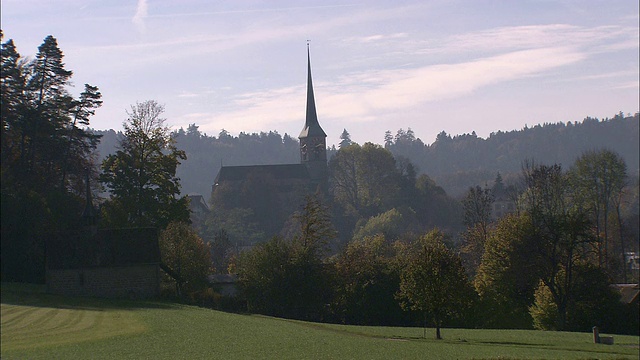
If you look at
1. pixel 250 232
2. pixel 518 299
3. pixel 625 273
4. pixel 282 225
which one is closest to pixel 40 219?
pixel 518 299

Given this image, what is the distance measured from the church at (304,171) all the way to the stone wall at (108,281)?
9074 centimetres

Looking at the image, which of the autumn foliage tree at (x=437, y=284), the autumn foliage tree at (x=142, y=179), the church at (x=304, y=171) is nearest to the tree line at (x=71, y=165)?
the autumn foliage tree at (x=142, y=179)

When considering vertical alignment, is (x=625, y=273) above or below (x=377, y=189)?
below

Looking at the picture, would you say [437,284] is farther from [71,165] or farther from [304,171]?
[304,171]

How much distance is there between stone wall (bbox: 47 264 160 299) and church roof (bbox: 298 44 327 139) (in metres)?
95.3

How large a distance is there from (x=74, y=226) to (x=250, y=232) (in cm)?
7098

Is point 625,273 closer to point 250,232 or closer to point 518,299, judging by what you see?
point 518,299

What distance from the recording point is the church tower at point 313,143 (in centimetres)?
15000

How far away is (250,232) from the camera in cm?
12900

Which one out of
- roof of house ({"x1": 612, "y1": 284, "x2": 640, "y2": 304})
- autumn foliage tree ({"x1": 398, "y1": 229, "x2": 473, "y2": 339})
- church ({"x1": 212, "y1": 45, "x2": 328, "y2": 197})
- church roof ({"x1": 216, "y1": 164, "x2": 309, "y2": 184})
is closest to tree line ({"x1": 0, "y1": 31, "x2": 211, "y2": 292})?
autumn foliage tree ({"x1": 398, "y1": 229, "x2": 473, "y2": 339})

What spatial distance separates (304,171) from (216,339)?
403 feet

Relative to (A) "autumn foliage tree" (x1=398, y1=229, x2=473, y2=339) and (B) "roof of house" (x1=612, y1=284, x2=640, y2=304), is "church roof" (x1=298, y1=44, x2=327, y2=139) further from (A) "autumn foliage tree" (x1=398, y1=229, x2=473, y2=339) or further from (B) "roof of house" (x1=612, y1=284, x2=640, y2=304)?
(A) "autumn foliage tree" (x1=398, y1=229, x2=473, y2=339)

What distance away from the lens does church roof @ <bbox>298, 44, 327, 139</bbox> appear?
482 ft

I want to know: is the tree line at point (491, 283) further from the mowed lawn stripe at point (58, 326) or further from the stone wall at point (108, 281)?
the mowed lawn stripe at point (58, 326)
